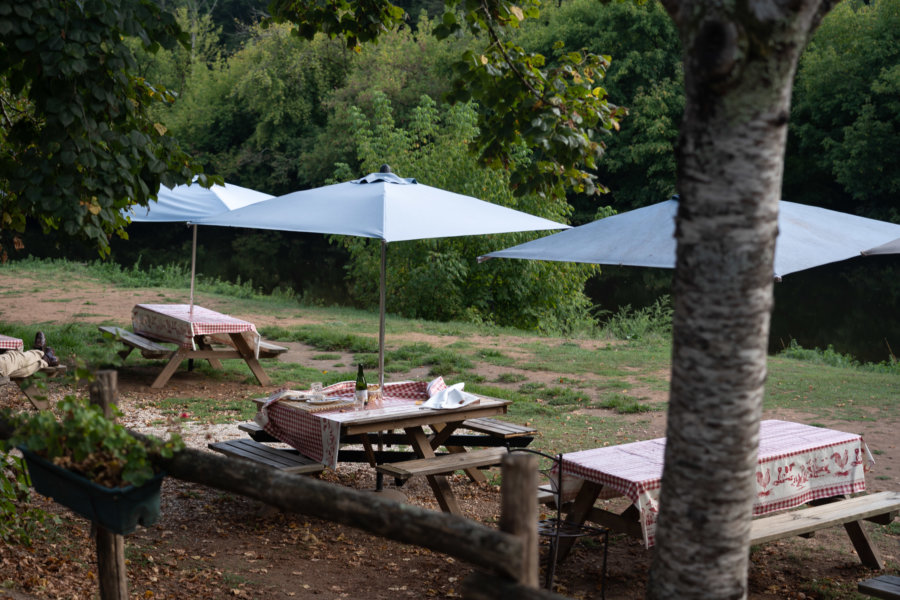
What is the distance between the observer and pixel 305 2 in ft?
23.2

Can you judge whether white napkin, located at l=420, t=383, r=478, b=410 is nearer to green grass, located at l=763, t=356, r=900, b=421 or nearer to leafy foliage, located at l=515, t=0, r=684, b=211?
green grass, located at l=763, t=356, r=900, b=421

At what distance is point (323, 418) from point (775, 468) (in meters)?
2.89

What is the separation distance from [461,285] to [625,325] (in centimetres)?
343

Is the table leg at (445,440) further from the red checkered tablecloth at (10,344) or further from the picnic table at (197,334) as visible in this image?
the red checkered tablecloth at (10,344)

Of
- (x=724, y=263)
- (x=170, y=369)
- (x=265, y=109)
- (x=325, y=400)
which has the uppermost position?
(x=265, y=109)

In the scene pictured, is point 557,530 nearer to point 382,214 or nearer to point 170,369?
point 382,214

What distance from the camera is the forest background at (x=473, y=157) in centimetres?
1791

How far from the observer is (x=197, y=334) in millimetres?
9586

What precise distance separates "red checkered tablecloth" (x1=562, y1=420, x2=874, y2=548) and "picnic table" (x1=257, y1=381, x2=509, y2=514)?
42.0 inches

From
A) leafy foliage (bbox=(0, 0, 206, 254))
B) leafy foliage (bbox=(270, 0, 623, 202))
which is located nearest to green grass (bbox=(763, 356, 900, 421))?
leafy foliage (bbox=(270, 0, 623, 202))

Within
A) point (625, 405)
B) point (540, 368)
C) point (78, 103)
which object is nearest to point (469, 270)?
point (540, 368)

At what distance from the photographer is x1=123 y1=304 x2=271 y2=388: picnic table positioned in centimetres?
971

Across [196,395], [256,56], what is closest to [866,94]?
[256,56]

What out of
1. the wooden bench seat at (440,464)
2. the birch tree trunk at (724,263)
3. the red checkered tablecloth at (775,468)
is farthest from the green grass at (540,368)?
the birch tree trunk at (724,263)
